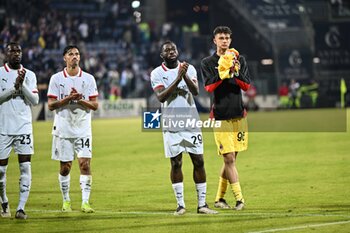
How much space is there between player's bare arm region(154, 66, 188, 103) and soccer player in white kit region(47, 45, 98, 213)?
1192 mm

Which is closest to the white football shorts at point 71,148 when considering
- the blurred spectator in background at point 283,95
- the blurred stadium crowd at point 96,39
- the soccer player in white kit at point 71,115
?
the soccer player in white kit at point 71,115

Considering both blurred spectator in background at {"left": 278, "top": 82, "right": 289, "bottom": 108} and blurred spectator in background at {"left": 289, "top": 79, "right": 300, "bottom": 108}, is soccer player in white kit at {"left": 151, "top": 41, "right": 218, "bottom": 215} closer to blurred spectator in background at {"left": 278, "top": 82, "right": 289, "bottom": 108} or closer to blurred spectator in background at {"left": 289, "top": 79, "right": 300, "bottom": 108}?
blurred spectator in background at {"left": 278, "top": 82, "right": 289, "bottom": 108}

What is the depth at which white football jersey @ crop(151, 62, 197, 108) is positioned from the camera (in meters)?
11.8

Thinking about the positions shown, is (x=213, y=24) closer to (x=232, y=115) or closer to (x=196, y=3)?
(x=196, y=3)

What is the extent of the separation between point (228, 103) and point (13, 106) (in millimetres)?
3176

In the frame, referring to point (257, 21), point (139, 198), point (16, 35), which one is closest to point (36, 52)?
point (16, 35)

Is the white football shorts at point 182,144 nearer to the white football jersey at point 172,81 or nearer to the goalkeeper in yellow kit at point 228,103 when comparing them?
the white football jersey at point 172,81

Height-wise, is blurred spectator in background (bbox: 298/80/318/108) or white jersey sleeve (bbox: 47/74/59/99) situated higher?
white jersey sleeve (bbox: 47/74/59/99)

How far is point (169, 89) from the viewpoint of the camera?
37.9 ft

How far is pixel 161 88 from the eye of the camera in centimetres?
1177

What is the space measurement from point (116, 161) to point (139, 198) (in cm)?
700

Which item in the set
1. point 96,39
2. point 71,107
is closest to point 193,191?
point 71,107

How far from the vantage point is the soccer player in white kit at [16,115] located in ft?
38.9

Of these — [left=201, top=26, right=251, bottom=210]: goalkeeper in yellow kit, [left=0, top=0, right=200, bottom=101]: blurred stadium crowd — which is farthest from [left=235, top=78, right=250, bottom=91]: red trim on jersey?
[left=0, top=0, right=200, bottom=101]: blurred stadium crowd
